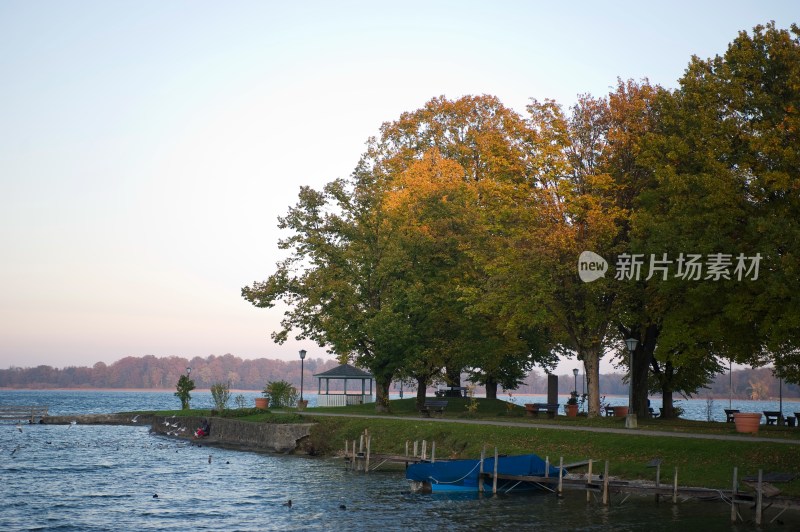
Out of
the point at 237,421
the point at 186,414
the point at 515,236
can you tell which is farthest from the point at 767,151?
the point at 186,414

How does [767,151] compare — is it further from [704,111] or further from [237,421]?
[237,421]

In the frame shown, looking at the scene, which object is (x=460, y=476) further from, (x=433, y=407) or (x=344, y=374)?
(x=344, y=374)

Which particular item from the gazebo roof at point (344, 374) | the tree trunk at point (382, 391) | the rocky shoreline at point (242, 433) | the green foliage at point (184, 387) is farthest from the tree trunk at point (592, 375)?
the green foliage at point (184, 387)

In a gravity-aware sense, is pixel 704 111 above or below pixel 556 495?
above

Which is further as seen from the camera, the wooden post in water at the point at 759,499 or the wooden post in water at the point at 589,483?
the wooden post in water at the point at 589,483

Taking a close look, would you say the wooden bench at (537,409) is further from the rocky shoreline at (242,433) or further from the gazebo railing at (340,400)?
the gazebo railing at (340,400)

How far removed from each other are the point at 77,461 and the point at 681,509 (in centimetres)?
3915

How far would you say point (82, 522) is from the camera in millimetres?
30734

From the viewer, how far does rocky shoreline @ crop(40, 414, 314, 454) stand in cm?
5150

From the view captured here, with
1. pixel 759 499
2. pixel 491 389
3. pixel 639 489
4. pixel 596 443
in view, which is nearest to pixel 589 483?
pixel 639 489

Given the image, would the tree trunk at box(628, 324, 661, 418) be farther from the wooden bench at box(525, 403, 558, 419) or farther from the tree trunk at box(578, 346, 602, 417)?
the wooden bench at box(525, 403, 558, 419)

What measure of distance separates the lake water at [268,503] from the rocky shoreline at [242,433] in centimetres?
139

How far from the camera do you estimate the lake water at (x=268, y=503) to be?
2925 cm

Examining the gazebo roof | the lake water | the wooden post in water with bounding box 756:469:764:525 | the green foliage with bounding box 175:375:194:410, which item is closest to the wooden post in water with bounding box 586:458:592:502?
the lake water
